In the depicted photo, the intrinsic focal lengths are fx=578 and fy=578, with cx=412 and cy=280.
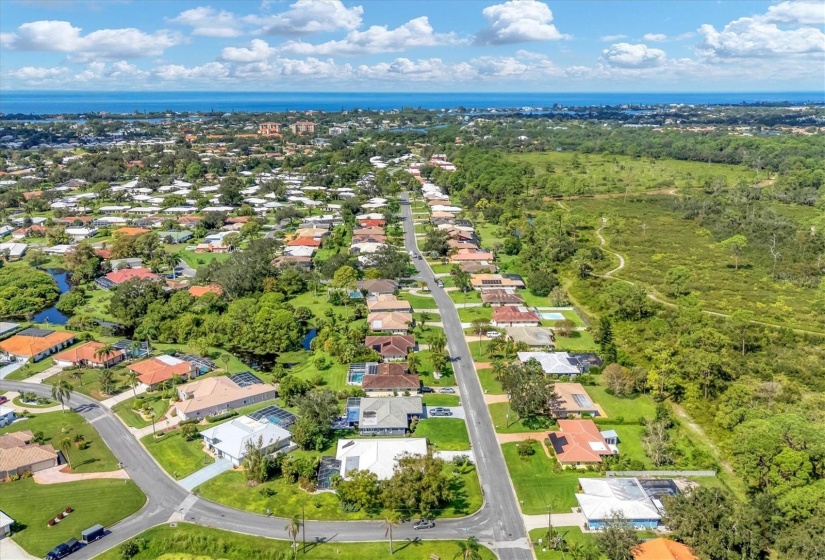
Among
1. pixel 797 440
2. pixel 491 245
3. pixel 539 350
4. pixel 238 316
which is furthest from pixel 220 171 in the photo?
pixel 797 440

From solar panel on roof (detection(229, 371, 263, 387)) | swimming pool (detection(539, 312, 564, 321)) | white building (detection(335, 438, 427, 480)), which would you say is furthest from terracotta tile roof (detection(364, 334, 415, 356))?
swimming pool (detection(539, 312, 564, 321))

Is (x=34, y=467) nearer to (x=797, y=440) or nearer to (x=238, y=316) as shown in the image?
(x=238, y=316)

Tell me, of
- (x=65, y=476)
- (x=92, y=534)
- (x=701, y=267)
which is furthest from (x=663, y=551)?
(x=701, y=267)

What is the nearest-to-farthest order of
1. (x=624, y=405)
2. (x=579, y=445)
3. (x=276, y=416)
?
(x=579, y=445), (x=276, y=416), (x=624, y=405)

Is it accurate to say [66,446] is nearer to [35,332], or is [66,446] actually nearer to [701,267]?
[35,332]

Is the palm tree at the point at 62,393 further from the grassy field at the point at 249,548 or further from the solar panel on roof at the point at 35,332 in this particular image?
the grassy field at the point at 249,548

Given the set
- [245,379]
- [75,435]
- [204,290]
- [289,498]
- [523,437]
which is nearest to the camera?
[289,498]

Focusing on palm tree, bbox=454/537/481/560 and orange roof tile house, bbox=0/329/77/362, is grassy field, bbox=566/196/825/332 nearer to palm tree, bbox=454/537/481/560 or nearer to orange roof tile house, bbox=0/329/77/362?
palm tree, bbox=454/537/481/560

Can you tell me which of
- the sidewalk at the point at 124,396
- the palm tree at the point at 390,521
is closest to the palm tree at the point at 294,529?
the palm tree at the point at 390,521
